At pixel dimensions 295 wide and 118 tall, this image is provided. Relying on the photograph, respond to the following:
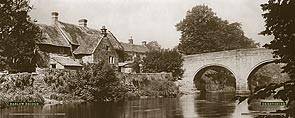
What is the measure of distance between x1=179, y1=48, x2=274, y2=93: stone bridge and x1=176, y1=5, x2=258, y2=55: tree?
440 inches

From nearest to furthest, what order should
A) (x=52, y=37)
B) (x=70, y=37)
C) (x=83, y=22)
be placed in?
(x=52, y=37) → (x=70, y=37) → (x=83, y=22)

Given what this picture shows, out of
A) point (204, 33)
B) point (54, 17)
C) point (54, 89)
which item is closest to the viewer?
point (54, 89)

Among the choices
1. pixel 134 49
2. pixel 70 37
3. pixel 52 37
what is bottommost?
pixel 52 37

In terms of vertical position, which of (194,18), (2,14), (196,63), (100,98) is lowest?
(100,98)

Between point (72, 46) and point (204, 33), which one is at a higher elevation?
point (204, 33)

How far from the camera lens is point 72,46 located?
48.5 m

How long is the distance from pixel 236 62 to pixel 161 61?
9052 millimetres

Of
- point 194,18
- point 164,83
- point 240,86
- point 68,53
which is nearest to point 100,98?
point 164,83

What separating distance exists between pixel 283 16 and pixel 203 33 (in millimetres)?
57785

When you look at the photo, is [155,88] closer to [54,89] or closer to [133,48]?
[54,89]

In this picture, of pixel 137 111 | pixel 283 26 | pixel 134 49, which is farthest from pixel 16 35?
pixel 134 49

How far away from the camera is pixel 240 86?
4647 cm

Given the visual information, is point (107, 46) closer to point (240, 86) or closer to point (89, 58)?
point (89, 58)

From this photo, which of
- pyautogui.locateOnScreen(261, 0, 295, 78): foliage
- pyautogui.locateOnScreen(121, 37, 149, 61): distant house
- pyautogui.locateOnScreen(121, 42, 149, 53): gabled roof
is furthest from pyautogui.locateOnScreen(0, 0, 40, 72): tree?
pyautogui.locateOnScreen(261, 0, 295, 78): foliage
